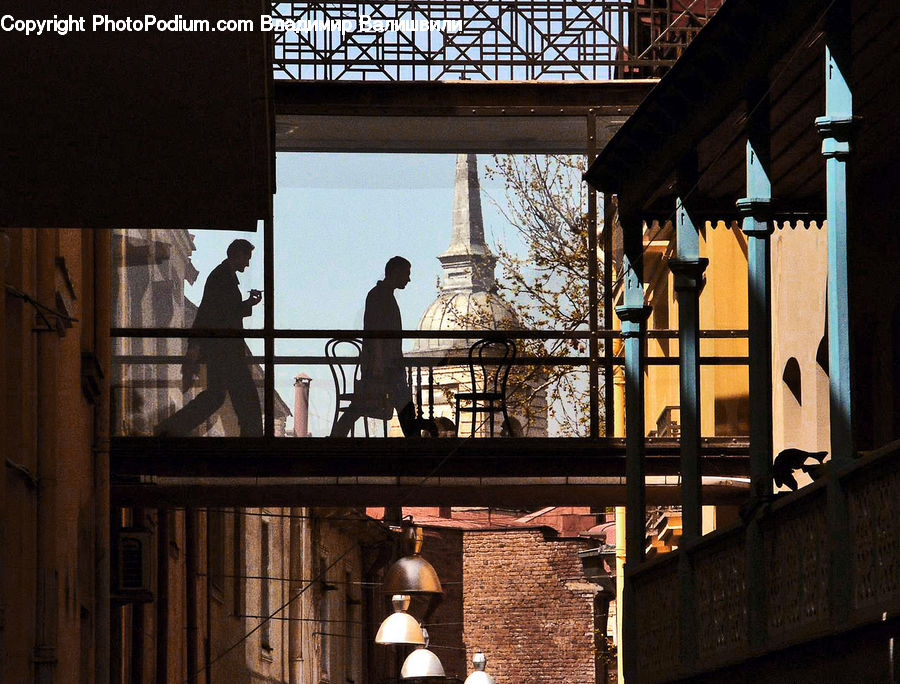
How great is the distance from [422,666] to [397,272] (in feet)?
40.7

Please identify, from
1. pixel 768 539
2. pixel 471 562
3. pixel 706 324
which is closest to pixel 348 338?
pixel 706 324

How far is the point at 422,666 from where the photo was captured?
29297mm

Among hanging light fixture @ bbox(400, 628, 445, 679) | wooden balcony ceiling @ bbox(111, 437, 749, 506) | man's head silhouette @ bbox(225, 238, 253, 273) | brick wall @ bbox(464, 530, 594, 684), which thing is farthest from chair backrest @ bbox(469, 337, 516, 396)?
brick wall @ bbox(464, 530, 594, 684)

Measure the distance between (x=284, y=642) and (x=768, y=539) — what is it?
2283 cm

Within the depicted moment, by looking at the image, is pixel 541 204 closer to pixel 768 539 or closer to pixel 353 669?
pixel 768 539

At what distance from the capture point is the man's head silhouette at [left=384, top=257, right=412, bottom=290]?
18.0 meters

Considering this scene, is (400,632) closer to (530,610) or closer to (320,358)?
(320,358)

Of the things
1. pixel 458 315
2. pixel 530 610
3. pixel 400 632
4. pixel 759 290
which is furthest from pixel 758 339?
pixel 530 610

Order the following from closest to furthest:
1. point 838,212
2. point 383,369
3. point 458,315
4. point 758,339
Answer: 1. point 838,212
2. point 758,339
3. point 383,369
4. point 458,315

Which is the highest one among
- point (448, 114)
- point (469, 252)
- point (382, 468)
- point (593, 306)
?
point (448, 114)

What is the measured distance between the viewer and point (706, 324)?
67.2ft

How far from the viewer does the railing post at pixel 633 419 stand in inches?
565

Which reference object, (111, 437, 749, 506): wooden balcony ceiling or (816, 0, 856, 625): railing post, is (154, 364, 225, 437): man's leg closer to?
(111, 437, 749, 506): wooden balcony ceiling

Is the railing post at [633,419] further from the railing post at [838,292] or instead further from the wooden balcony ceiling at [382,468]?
the railing post at [838,292]
